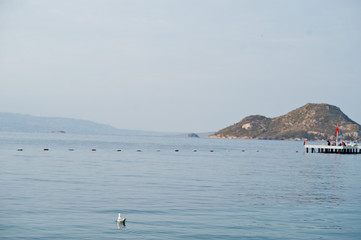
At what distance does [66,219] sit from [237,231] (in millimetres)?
9887

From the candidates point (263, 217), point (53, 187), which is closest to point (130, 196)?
point (53, 187)

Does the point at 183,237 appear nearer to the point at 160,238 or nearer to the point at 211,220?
the point at 160,238

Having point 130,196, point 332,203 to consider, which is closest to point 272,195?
point 332,203

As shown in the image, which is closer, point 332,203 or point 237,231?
point 237,231

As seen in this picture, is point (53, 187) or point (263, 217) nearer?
point (263, 217)

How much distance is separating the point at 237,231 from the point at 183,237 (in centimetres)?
336

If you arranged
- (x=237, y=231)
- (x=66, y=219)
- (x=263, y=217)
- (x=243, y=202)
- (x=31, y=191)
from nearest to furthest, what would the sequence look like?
(x=237, y=231) → (x=66, y=219) → (x=263, y=217) → (x=243, y=202) → (x=31, y=191)

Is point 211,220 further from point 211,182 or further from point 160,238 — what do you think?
point 211,182

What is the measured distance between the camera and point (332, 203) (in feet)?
124

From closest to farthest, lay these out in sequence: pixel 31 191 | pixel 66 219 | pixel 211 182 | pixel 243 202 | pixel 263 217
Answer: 1. pixel 66 219
2. pixel 263 217
3. pixel 243 202
4. pixel 31 191
5. pixel 211 182

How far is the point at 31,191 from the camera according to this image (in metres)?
40.2

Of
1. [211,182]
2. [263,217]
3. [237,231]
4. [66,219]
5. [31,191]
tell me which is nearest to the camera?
[237,231]

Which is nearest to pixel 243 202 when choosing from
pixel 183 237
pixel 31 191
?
pixel 183 237

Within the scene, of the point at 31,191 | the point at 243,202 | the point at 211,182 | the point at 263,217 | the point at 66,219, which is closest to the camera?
the point at 66,219
